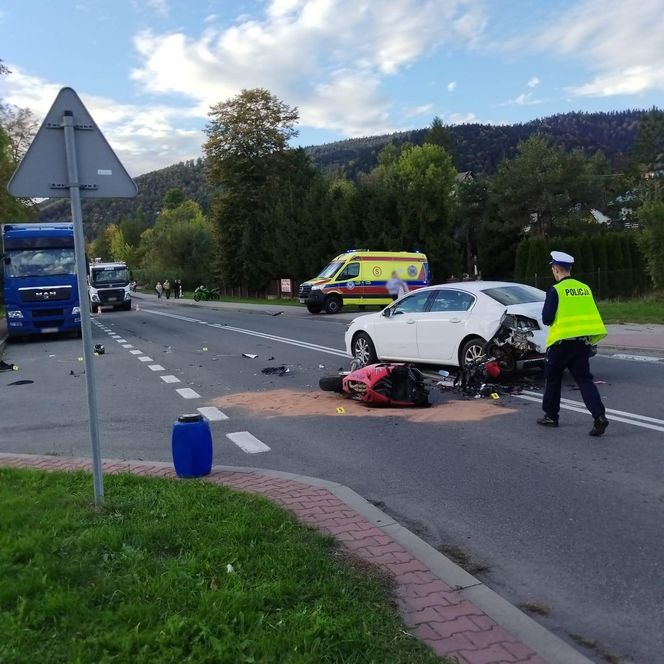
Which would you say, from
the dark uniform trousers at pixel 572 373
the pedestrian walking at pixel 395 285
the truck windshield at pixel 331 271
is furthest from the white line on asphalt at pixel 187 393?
the truck windshield at pixel 331 271

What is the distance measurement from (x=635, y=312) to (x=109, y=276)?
106 ft

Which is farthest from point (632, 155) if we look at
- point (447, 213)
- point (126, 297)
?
point (126, 297)

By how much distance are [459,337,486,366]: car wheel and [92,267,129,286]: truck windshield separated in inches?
1404

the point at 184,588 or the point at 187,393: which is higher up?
the point at 184,588

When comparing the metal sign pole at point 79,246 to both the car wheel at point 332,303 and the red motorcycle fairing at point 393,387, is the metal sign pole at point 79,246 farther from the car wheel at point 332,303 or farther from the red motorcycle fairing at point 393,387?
the car wheel at point 332,303

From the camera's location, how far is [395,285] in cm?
3070

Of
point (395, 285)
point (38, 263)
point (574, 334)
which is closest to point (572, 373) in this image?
point (574, 334)

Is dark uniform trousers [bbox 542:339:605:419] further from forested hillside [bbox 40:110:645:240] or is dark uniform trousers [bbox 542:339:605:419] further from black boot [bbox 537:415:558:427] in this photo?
forested hillside [bbox 40:110:645:240]

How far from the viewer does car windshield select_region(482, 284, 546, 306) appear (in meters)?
10.6

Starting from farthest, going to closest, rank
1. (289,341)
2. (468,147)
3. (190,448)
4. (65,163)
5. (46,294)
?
(468,147) < (46,294) < (289,341) < (190,448) < (65,163)

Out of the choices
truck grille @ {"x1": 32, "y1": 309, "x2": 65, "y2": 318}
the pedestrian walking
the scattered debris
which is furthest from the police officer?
the pedestrian walking

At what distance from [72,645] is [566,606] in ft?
8.08

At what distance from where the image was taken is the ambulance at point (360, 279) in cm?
3109

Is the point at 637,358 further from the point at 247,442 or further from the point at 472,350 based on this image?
the point at 247,442
